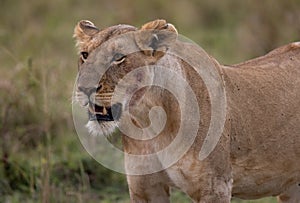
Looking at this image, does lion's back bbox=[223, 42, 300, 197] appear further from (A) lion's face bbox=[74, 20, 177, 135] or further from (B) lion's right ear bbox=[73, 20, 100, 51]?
(B) lion's right ear bbox=[73, 20, 100, 51]

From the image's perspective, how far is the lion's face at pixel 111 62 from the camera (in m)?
4.27

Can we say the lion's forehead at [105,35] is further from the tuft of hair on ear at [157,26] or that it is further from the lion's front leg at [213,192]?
the lion's front leg at [213,192]

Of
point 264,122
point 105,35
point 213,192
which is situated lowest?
point 213,192

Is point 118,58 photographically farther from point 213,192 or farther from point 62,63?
point 62,63

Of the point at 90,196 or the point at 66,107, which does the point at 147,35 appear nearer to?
the point at 90,196

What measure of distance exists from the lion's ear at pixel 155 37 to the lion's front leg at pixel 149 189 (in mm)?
659

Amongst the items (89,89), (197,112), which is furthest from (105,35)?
(197,112)

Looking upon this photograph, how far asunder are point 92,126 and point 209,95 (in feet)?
2.05

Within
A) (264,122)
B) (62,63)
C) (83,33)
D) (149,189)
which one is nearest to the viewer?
(83,33)

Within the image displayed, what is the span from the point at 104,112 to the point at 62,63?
13.0 feet

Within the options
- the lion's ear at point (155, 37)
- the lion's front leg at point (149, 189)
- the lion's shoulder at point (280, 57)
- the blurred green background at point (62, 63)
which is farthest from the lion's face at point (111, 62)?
the blurred green background at point (62, 63)

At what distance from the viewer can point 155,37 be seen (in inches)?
173

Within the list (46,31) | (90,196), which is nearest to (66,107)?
(90,196)

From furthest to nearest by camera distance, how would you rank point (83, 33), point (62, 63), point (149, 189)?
1. point (62, 63)
2. point (149, 189)
3. point (83, 33)
